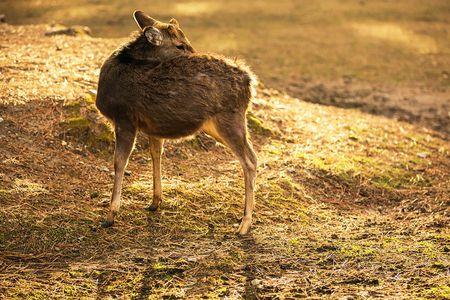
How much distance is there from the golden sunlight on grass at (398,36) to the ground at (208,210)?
919cm

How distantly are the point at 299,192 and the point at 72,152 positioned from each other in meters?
2.87

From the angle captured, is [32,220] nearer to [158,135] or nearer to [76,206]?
[76,206]

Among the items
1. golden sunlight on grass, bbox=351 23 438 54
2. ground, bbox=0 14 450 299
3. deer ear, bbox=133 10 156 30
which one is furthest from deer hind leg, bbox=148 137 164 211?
golden sunlight on grass, bbox=351 23 438 54

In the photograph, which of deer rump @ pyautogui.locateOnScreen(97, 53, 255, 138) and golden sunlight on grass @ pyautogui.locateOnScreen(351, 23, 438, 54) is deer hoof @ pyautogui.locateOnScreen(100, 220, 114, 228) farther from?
Answer: golden sunlight on grass @ pyautogui.locateOnScreen(351, 23, 438, 54)

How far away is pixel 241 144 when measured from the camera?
6.39 meters

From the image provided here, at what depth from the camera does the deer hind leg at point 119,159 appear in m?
6.26

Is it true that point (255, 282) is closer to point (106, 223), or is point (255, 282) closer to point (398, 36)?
point (106, 223)

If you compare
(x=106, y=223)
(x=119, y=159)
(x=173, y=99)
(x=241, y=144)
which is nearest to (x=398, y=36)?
(x=241, y=144)

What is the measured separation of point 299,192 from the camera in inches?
308

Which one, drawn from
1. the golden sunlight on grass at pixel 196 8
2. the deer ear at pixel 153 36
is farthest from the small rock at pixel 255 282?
the golden sunlight on grass at pixel 196 8

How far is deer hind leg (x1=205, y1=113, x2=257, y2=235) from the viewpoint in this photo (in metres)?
6.35

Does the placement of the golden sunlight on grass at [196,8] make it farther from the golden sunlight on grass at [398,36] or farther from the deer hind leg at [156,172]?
the deer hind leg at [156,172]

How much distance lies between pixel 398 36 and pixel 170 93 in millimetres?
15305

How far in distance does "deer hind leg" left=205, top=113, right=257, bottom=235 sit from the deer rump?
10 cm
